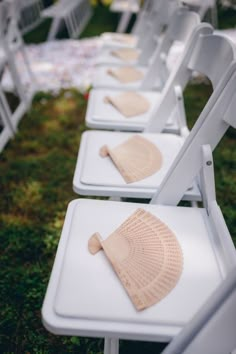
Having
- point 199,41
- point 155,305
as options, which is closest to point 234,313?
point 155,305

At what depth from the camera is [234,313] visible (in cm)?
85

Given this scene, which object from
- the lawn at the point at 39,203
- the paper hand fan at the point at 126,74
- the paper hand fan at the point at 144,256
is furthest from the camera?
the paper hand fan at the point at 126,74

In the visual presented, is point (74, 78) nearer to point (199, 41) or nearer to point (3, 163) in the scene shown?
point (3, 163)

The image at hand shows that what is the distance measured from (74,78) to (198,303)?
3885mm

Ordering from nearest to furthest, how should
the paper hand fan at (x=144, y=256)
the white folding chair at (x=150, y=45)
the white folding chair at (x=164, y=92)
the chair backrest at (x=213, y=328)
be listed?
1. the chair backrest at (x=213, y=328)
2. the paper hand fan at (x=144, y=256)
3. the white folding chair at (x=164, y=92)
4. the white folding chair at (x=150, y=45)

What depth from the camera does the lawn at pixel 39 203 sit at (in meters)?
1.61

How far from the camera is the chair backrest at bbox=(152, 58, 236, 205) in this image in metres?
1.18

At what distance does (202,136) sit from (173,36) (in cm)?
121

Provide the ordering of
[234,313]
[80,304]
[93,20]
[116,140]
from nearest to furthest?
[234,313], [80,304], [116,140], [93,20]

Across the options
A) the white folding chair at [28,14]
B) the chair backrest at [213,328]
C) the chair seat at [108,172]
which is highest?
the chair backrest at [213,328]

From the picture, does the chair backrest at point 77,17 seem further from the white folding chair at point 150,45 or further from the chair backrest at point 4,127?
the chair backrest at point 4,127

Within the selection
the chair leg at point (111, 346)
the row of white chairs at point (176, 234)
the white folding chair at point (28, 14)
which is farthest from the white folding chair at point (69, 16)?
the chair leg at point (111, 346)

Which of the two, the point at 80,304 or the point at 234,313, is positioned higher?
the point at 234,313

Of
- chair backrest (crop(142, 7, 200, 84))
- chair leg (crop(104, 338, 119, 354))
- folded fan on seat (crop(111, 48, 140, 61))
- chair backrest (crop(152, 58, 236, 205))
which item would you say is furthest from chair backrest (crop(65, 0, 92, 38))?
chair leg (crop(104, 338, 119, 354))
